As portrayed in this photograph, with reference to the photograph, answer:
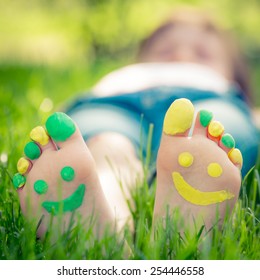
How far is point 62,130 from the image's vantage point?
892 mm

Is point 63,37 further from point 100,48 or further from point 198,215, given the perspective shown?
point 198,215

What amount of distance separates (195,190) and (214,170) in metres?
0.05

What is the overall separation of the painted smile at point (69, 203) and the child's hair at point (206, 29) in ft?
5.42

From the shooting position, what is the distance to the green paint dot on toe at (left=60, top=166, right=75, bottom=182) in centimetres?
88

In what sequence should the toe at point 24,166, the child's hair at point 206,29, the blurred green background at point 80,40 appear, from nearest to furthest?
1. the toe at point 24,166
2. the child's hair at point 206,29
3. the blurred green background at point 80,40

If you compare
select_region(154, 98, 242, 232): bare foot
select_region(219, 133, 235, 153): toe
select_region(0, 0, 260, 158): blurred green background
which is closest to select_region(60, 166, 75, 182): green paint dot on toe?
select_region(154, 98, 242, 232): bare foot

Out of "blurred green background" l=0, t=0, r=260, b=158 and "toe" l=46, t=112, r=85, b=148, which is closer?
"toe" l=46, t=112, r=85, b=148

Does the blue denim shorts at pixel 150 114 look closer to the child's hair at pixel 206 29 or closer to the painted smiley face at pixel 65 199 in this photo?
the painted smiley face at pixel 65 199

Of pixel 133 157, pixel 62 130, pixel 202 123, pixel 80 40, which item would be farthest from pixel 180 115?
pixel 80 40

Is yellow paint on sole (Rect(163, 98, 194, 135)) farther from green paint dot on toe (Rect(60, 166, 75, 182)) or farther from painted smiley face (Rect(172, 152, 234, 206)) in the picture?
green paint dot on toe (Rect(60, 166, 75, 182))

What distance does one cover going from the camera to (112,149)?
1.25 meters

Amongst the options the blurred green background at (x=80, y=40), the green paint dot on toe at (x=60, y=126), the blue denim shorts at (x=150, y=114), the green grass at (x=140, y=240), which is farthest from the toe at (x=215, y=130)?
the blurred green background at (x=80, y=40)

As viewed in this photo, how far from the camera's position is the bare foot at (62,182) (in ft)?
2.86

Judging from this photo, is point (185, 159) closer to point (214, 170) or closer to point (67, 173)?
point (214, 170)
